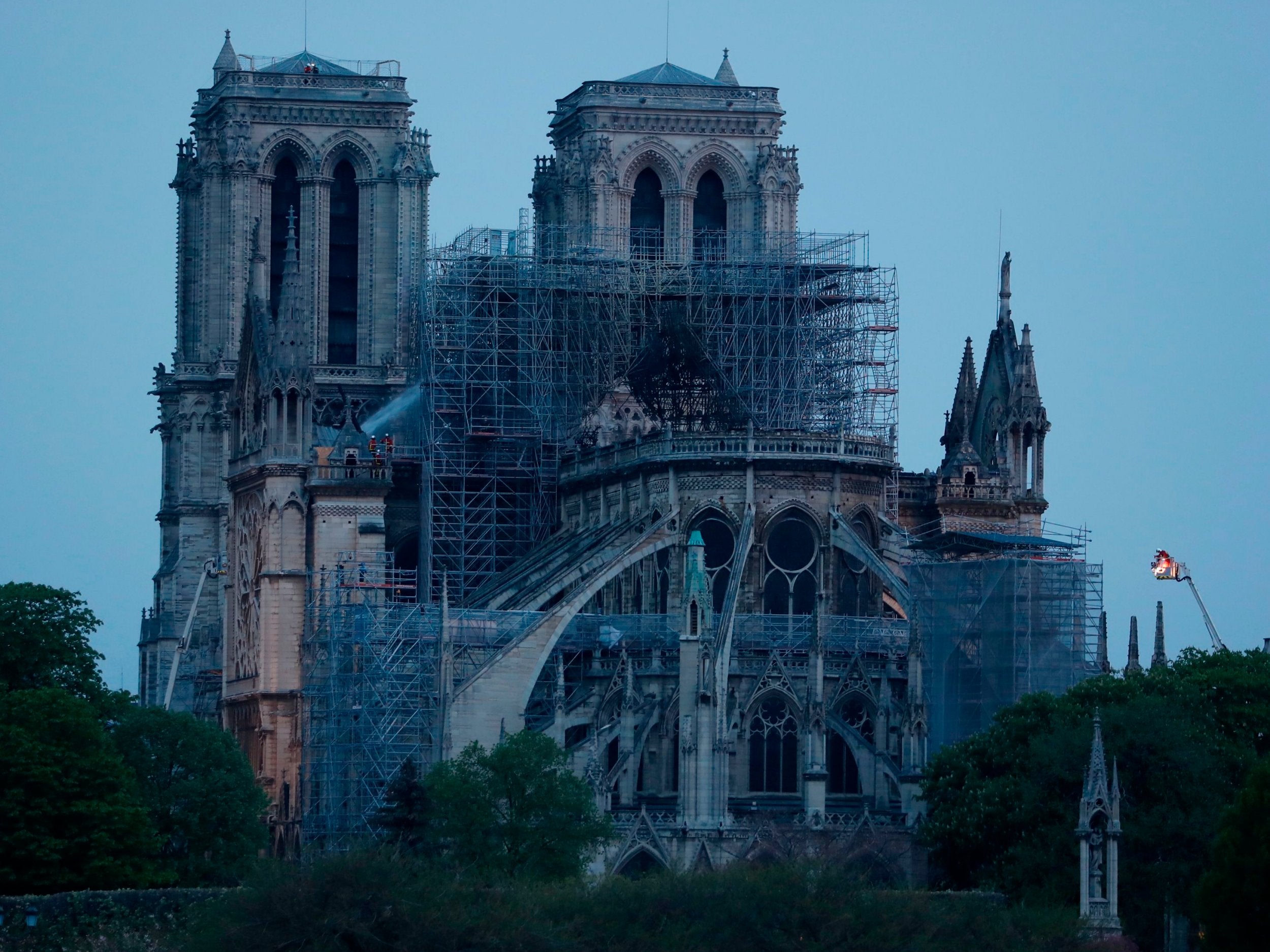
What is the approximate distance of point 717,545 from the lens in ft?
336

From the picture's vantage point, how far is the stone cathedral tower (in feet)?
406

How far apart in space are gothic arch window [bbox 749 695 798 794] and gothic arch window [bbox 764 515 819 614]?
4.45 metres

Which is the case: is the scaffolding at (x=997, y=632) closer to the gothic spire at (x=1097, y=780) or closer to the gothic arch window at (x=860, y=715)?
the gothic arch window at (x=860, y=715)

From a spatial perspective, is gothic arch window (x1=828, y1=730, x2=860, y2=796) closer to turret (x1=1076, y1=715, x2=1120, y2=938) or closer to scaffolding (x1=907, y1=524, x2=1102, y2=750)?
scaffolding (x1=907, y1=524, x2=1102, y2=750)

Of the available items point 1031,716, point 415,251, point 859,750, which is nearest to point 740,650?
point 859,750

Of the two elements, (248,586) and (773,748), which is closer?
(773,748)

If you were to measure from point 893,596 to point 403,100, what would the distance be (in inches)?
1195

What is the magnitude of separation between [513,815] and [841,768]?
14023 mm

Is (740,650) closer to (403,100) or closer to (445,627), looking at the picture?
(445,627)

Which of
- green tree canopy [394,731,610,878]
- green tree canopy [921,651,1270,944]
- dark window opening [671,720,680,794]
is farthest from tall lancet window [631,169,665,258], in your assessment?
green tree canopy [394,731,610,878]

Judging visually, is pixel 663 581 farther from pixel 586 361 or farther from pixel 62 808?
pixel 62 808

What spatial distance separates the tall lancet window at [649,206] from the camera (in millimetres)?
121062

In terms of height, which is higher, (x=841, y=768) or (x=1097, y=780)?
(x=841, y=768)

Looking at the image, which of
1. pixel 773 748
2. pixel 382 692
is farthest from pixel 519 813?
pixel 773 748
